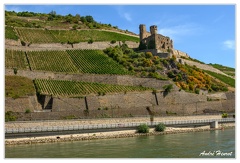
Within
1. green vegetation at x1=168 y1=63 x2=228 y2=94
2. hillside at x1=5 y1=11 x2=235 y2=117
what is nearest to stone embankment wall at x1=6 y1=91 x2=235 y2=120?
hillside at x1=5 y1=11 x2=235 y2=117

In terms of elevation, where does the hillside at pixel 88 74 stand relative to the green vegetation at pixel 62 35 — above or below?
below

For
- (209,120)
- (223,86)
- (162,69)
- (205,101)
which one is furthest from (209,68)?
(209,120)

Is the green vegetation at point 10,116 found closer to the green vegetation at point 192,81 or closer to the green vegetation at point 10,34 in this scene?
the green vegetation at point 10,34

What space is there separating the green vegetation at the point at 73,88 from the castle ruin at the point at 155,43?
13.6 metres

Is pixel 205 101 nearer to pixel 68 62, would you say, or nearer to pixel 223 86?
pixel 223 86

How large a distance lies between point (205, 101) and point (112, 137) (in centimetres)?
1773

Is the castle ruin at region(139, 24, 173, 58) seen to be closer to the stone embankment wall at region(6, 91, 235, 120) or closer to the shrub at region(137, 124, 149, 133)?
the stone embankment wall at region(6, 91, 235, 120)

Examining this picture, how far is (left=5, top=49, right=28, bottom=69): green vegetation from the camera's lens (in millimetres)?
43094

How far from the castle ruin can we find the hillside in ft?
5.84

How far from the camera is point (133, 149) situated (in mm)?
23734

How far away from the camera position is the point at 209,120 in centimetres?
3872

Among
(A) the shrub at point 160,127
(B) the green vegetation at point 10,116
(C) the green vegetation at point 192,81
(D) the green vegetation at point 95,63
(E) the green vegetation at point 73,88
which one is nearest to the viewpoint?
(B) the green vegetation at point 10,116

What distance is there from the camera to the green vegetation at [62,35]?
56375mm

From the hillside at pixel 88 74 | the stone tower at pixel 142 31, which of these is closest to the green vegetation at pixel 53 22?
the hillside at pixel 88 74
